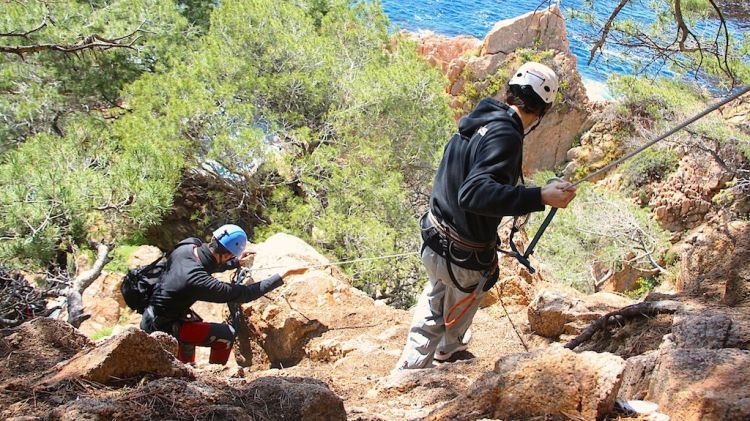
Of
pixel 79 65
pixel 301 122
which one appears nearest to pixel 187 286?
pixel 301 122

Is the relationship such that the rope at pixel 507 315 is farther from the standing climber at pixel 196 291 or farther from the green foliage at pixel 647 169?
the green foliage at pixel 647 169

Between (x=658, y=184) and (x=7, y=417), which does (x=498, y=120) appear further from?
(x=658, y=184)

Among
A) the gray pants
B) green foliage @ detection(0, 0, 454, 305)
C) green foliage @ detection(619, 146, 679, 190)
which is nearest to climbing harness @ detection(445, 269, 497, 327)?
the gray pants

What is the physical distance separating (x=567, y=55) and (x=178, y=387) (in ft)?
71.1

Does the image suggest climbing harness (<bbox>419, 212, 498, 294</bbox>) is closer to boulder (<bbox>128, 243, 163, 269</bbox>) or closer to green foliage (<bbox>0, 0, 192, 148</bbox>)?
green foliage (<bbox>0, 0, 192, 148</bbox>)

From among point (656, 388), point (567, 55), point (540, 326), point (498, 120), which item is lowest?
point (567, 55)

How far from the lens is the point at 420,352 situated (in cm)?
368

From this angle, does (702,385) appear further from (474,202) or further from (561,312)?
(561,312)

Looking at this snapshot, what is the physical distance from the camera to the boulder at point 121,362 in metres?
2.31

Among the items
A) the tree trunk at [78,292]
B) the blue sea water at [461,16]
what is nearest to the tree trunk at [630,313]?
the tree trunk at [78,292]

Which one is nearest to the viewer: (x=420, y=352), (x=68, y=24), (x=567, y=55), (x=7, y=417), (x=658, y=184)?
(x=7, y=417)

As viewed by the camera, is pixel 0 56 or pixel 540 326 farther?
pixel 0 56

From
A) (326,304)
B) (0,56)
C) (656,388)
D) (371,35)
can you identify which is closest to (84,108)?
(0,56)

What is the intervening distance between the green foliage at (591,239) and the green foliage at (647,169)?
3.94 metres
